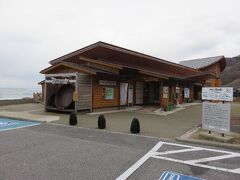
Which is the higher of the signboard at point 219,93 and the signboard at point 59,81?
the signboard at point 59,81

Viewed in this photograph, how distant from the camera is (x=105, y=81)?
706 inches

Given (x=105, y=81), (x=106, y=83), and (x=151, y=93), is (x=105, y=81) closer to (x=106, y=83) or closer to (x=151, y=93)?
(x=106, y=83)

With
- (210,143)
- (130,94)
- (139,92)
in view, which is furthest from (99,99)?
(210,143)

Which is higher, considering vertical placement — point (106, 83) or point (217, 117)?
point (106, 83)

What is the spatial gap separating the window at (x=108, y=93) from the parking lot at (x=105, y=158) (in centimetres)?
917

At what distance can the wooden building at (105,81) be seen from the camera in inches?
643

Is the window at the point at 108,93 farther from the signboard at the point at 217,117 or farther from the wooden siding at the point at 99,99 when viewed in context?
the signboard at the point at 217,117

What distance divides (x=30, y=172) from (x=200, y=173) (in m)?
3.79

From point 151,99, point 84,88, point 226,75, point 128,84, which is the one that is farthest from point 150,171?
point 226,75

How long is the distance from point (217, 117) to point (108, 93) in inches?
419

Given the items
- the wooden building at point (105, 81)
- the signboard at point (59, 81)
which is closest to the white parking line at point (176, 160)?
the wooden building at point (105, 81)

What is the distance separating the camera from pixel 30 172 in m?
5.02

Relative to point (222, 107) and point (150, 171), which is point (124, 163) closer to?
point (150, 171)

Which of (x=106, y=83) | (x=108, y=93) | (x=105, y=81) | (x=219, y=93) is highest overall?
(x=105, y=81)
